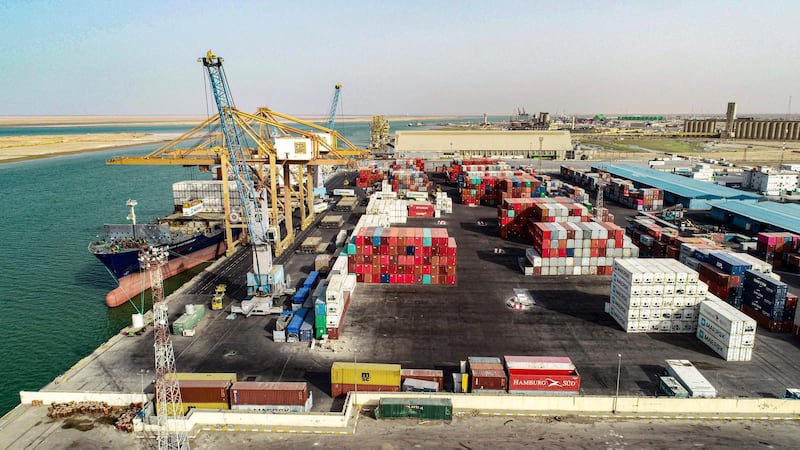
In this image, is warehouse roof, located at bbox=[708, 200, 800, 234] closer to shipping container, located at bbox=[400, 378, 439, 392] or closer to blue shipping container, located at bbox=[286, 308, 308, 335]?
shipping container, located at bbox=[400, 378, 439, 392]

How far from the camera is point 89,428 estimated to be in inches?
1209

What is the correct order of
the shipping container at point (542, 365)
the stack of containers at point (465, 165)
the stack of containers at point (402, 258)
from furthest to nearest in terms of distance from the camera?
the stack of containers at point (465, 165), the stack of containers at point (402, 258), the shipping container at point (542, 365)

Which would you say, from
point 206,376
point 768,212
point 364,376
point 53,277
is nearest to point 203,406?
point 206,376

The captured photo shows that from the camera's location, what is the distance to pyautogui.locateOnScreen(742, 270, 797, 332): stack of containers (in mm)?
43219

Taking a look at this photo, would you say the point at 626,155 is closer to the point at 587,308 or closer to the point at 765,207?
the point at 765,207

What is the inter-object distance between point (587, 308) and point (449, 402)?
23588mm

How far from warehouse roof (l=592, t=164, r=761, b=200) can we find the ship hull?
8851 centimetres

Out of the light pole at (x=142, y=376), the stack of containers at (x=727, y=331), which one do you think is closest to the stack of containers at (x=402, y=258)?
the light pole at (x=142, y=376)

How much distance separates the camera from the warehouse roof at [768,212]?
69562mm

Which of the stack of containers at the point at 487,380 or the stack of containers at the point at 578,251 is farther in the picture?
the stack of containers at the point at 578,251

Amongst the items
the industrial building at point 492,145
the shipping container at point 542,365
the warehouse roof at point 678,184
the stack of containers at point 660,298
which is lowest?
the shipping container at point 542,365

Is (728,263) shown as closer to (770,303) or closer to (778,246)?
(770,303)

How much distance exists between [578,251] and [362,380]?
34979mm

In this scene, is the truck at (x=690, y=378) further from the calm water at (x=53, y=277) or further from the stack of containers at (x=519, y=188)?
the stack of containers at (x=519, y=188)
